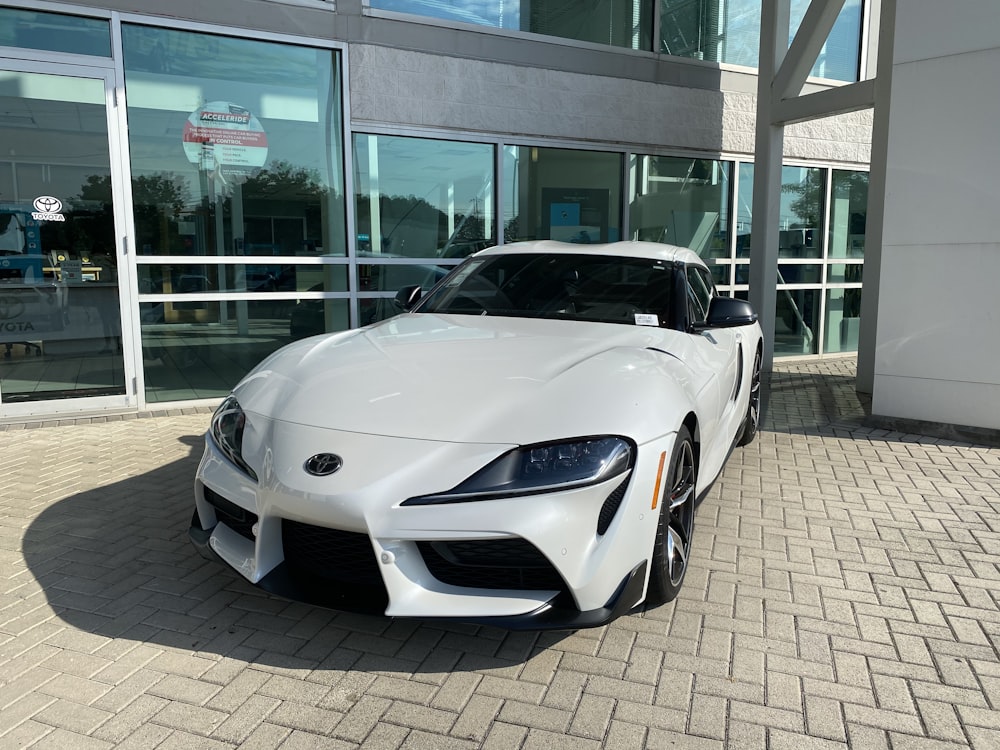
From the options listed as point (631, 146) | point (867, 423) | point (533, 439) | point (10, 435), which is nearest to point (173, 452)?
point (10, 435)

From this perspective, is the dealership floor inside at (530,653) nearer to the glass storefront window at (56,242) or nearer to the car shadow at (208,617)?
the car shadow at (208,617)

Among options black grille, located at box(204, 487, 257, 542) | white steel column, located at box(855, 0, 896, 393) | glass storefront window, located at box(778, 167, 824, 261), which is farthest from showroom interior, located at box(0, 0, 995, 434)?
black grille, located at box(204, 487, 257, 542)

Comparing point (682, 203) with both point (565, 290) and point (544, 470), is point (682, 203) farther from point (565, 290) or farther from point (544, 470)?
point (544, 470)

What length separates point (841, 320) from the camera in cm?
1138

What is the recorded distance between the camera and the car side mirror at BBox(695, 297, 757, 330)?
3959mm

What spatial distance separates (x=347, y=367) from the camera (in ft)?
10.6

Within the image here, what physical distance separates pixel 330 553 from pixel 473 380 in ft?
2.80

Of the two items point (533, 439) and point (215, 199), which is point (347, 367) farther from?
point (215, 199)

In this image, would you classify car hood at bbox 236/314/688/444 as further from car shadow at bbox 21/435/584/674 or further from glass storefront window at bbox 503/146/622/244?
glass storefront window at bbox 503/146/622/244

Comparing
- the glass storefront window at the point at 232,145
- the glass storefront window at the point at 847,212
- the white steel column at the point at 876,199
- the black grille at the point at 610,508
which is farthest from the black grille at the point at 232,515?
the glass storefront window at the point at 847,212

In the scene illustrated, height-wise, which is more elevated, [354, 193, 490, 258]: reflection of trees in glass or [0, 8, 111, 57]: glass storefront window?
[0, 8, 111, 57]: glass storefront window

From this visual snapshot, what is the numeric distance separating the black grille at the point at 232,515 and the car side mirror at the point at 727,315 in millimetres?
2502

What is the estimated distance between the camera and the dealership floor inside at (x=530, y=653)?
236 centimetres

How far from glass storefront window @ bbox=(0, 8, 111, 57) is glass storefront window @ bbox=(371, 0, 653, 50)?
2706 mm
